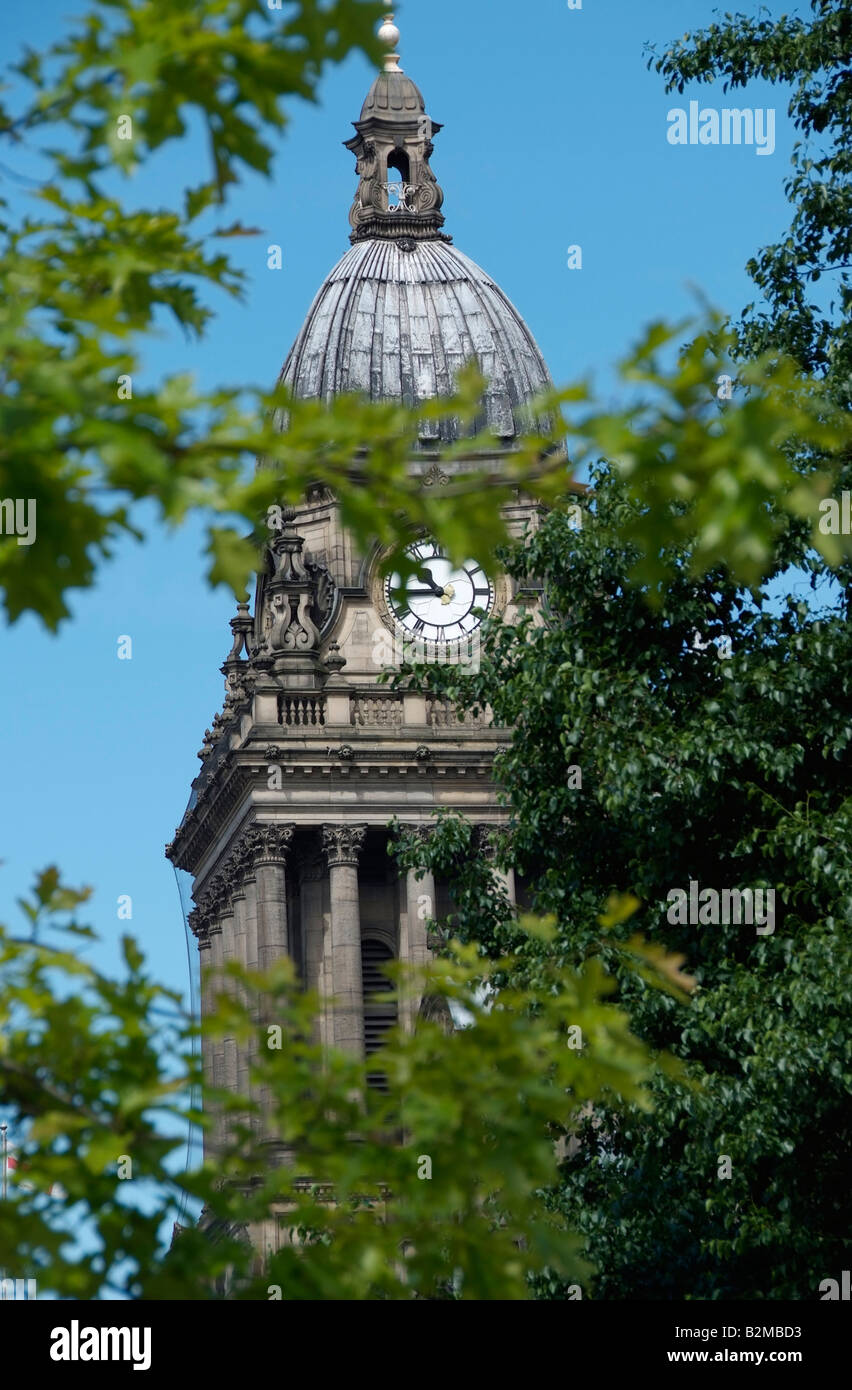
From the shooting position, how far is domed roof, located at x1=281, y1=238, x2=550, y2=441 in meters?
73.5

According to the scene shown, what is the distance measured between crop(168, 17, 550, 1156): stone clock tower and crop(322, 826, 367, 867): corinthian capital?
0.12 ft

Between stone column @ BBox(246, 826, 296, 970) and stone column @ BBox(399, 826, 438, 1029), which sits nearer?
stone column @ BBox(399, 826, 438, 1029)

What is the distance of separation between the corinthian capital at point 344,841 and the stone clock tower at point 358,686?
0.12 feet

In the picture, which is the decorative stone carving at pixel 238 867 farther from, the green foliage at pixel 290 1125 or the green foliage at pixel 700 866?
the green foliage at pixel 290 1125

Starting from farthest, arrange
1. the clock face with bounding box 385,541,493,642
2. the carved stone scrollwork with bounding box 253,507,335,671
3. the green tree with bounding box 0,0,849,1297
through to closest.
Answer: the clock face with bounding box 385,541,493,642 < the carved stone scrollwork with bounding box 253,507,335,671 < the green tree with bounding box 0,0,849,1297

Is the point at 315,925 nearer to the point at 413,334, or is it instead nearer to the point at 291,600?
the point at 291,600

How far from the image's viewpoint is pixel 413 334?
74.4 meters

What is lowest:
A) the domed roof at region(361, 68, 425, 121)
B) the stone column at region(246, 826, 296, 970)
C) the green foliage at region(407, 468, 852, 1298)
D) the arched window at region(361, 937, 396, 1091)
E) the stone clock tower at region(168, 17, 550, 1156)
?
the green foliage at region(407, 468, 852, 1298)

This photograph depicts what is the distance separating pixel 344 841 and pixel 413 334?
15.5 m

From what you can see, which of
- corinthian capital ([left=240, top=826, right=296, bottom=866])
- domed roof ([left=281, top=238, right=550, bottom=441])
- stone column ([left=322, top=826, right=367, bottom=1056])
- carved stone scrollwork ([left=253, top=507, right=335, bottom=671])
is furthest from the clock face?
corinthian capital ([left=240, top=826, right=296, bottom=866])

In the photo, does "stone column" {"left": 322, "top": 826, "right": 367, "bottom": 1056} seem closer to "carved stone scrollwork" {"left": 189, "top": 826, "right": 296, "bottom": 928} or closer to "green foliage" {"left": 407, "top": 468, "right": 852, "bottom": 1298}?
"carved stone scrollwork" {"left": 189, "top": 826, "right": 296, "bottom": 928}

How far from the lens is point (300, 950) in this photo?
68625 mm

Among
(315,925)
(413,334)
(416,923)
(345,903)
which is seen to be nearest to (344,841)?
(345,903)
